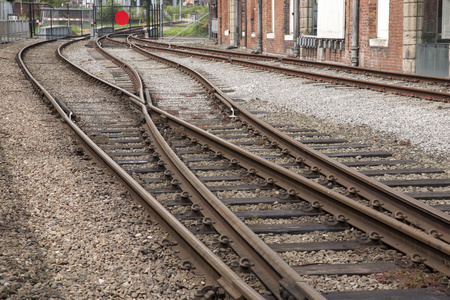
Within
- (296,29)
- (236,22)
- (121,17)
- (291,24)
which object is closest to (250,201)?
(296,29)

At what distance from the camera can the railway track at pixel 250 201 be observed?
13.8 feet

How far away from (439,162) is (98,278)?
15.9 feet

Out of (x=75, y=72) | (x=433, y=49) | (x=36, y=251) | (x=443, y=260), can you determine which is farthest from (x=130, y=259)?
(x=75, y=72)

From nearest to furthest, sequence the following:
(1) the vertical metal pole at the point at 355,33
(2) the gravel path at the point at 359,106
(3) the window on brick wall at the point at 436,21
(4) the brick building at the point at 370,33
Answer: (2) the gravel path at the point at 359,106
(3) the window on brick wall at the point at 436,21
(4) the brick building at the point at 370,33
(1) the vertical metal pole at the point at 355,33

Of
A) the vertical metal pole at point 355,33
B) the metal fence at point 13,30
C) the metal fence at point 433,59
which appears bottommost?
the metal fence at point 433,59

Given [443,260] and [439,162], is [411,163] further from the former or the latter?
[443,260]

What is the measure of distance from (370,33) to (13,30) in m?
28.0

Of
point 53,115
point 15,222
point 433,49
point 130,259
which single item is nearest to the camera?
point 130,259

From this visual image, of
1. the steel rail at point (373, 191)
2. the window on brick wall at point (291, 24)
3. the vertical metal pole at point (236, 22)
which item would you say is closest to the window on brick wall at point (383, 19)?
the window on brick wall at point (291, 24)

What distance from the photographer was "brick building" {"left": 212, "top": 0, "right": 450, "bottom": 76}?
1627cm

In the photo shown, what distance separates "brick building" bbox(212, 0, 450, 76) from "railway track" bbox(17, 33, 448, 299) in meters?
8.77

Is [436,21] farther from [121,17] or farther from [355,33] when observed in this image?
[121,17]

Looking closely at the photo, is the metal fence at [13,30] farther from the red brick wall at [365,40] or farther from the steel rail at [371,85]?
the steel rail at [371,85]

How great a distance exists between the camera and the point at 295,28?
25.0 meters
